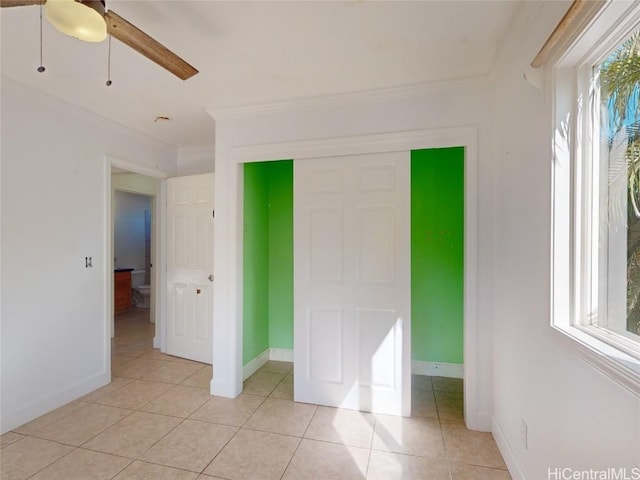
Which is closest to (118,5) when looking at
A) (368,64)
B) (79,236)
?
(368,64)

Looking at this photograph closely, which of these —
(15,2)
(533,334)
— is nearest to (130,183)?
(15,2)

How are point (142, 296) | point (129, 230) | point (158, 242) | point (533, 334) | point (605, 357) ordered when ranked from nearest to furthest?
point (605, 357), point (533, 334), point (158, 242), point (142, 296), point (129, 230)

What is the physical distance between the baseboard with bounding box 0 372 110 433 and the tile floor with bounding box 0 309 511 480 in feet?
0.19

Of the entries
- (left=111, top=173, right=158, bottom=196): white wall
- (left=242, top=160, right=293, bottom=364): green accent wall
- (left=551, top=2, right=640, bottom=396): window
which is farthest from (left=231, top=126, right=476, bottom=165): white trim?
(left=111, top=173, right=158, bottom=196): white wall

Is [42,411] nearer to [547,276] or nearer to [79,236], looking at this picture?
[79,236]

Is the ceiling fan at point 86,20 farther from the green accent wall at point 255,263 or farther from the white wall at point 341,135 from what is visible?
the green accent wall at point 255,263

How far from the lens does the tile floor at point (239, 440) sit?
1.71 metres

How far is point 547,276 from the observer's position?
4.21 feet

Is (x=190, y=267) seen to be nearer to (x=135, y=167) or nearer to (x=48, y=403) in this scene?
(x=135, y=167)

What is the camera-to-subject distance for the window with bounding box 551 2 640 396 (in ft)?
3.15

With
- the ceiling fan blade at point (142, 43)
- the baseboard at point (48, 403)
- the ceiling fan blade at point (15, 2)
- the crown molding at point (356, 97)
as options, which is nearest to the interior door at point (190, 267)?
the baseboard at point (48, 403)

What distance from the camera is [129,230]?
646cm

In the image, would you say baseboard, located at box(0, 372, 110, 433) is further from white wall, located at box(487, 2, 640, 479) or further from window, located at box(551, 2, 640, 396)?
window, located at box(551, 2, 640, 396)

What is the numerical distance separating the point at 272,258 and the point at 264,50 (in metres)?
2.07
